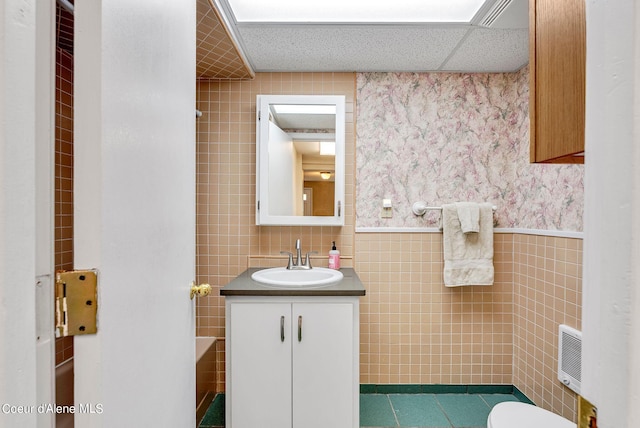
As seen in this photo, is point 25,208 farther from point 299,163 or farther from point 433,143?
point 433,143

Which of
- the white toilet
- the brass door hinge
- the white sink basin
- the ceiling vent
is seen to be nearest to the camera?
the brass door hinge

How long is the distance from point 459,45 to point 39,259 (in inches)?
80.6

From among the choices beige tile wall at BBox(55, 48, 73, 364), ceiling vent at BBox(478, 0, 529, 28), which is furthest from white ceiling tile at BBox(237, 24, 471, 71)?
beige tile wall at BBox(55, 48, 73, 364)

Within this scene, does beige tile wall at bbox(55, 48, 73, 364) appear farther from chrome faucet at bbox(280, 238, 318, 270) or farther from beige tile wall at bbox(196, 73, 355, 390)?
chrome faucet at bbox(280, 238, 318, 270)

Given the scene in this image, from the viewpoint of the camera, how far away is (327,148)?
2.16m

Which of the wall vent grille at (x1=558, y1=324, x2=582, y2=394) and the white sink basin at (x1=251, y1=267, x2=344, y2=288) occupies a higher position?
the white sink basin at (x1=251, y1=267, x2=344, y2=288)

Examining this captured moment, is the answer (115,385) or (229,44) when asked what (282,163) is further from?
(115,385)

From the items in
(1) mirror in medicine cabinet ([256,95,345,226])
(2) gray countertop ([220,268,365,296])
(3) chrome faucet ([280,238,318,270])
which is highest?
(1) mirror in medicine cabinet ([256,95,345,226])

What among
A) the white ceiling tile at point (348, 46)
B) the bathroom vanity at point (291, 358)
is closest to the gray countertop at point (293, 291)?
the bathroom vanity at point (291, 358)

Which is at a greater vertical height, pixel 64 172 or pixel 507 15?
pixel 507 15

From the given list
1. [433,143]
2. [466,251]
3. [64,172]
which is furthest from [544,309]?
[64,172]

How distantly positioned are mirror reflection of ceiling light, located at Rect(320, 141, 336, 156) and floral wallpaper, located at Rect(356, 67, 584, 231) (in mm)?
186

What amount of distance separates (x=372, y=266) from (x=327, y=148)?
0.81 m

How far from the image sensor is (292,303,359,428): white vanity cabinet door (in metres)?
1.70
